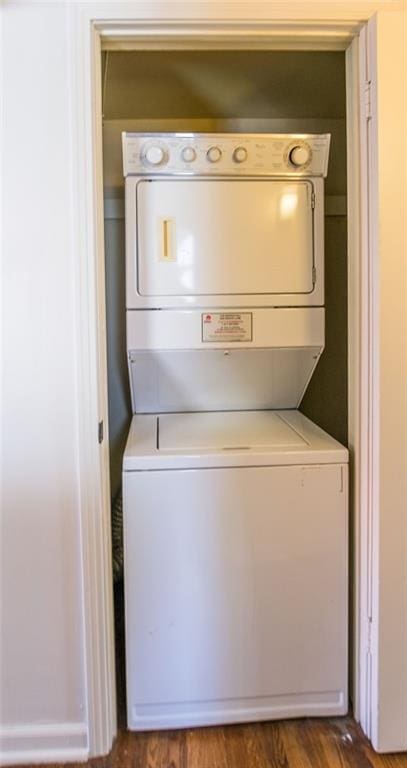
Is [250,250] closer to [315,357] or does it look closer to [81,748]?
[315,357]

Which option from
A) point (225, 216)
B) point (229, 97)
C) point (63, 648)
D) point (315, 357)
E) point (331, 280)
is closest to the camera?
point (63, 648)

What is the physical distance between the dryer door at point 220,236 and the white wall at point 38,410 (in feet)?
1.13

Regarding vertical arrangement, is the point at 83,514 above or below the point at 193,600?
above

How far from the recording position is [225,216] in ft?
5.25

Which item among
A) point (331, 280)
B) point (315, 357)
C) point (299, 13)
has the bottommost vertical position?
point (315, 357)

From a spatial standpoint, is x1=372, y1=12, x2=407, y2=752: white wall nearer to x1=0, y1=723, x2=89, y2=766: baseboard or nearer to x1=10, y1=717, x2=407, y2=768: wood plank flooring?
x1=10, y1=717, x2=407, y2=768: wood plank flooring

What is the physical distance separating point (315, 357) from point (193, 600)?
2.89 ft

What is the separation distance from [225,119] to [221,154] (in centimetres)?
69

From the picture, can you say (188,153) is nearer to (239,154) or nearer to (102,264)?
(239,154)

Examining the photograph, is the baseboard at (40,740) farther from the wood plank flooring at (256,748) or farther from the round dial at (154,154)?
the round dial at (154,154)

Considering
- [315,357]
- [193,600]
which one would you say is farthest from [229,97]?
[193,600]

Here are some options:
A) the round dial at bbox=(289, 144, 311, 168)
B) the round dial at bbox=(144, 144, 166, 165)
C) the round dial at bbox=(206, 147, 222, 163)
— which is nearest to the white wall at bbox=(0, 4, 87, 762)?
the round dial at bbox=(144, 144, 166, 165)

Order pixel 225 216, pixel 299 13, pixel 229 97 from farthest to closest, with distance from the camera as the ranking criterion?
pixel 229 97 < pixel 225 216 < pixel 299 13

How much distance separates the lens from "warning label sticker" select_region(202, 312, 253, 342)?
1631mm
